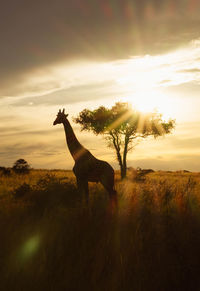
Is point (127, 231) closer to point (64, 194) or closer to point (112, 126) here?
point (64, 194)

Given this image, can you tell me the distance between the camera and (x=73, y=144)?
11.2 meters

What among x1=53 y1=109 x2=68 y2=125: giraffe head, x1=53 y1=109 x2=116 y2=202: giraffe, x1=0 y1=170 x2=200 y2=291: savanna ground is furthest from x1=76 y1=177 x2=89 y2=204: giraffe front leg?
x1=53 y1=109 x2=68 y2=125: giraffe head

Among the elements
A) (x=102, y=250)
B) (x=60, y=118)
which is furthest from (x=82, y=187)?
(x=102, y=250)

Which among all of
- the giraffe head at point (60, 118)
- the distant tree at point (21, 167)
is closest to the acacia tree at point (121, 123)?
the distant tree at point (21, 167)

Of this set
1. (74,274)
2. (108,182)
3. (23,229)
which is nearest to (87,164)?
(108,182)

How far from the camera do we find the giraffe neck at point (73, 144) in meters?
10.7

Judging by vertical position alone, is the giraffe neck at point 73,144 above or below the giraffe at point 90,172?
above

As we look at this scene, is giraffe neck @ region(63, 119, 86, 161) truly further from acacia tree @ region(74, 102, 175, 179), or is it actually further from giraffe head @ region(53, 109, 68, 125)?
acacia tree @ region(74, 102, 175, 179)

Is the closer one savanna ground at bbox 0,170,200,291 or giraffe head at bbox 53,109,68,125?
savanna ground at bbox 0,170,200,291

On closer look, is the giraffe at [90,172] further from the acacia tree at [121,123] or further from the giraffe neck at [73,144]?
the acacia tree at [121,123]

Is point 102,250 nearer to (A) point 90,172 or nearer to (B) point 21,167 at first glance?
(A) point 90,172

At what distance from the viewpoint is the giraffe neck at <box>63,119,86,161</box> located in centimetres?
1069

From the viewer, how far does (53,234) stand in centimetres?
649

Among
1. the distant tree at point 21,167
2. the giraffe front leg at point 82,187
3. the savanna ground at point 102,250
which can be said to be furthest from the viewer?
the distant tree at point 21,167
